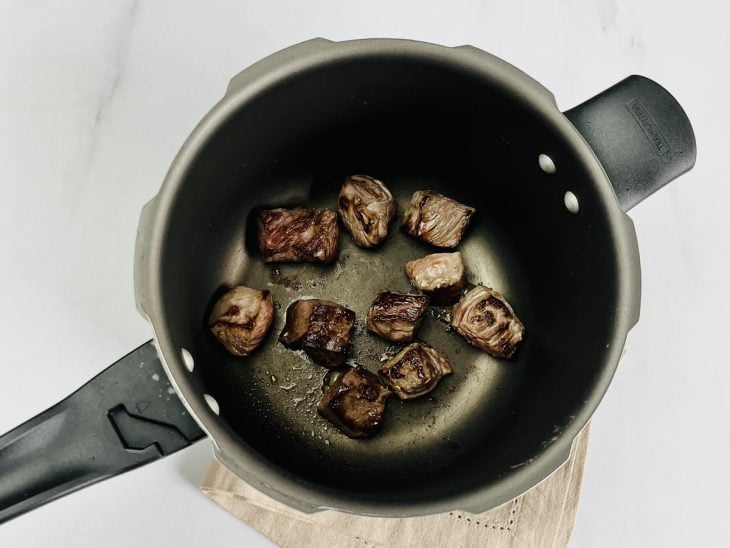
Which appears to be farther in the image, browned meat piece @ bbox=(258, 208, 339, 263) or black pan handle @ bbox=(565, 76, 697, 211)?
browned meat piece @ bbox=(258, 208, 339, 263)

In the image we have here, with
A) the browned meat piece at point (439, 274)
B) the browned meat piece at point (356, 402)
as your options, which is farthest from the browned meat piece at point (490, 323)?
the browned meat piece at point (356, 402)

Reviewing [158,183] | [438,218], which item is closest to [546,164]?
[438,218]

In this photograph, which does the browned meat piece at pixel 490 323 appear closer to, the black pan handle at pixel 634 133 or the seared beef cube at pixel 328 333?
Result: the seared beef cube at pixel 328 333

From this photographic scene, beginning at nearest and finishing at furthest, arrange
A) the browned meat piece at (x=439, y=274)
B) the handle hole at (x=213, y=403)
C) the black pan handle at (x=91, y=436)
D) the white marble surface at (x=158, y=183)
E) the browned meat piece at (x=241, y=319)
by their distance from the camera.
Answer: the black pan handle at (x=91, y=436) < the handle hole at (x=213, y=403) < the browned meat piece at (x=241, y=319) < the browned meat piece at (x=439, y=274) < the white marble surface at (x=158, y=183)

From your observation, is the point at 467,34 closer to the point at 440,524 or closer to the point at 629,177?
the point at 629,177

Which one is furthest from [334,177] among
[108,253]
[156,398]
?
[156,398]

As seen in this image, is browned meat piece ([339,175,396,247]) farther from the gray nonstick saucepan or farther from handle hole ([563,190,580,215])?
handle hole ([563,190,580,215])

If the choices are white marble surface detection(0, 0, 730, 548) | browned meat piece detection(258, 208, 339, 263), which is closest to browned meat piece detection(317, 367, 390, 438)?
browned meat piece detection(258, 208, 339, 263)
